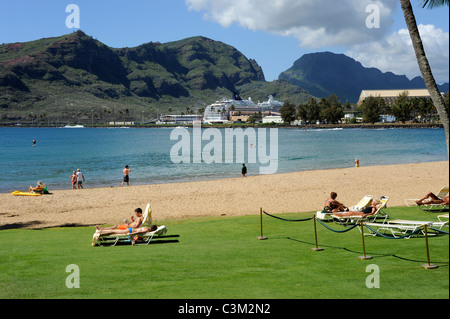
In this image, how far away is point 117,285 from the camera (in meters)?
7.36

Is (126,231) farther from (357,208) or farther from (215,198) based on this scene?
(215,198)

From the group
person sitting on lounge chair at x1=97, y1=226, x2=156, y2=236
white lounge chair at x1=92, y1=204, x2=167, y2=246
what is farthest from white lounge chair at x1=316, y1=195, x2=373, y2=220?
person sitting on lounge chair at x1=97, y1=226, x2=156, y2=236

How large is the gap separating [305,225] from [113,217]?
30.6 ft

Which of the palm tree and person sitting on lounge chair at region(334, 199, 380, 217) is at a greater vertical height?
the palm tree

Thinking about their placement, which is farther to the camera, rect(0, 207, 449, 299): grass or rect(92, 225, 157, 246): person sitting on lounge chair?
rect(92, 225, 157, 246): person sitting on lounge chair

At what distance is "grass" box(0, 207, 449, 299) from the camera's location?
6848mm

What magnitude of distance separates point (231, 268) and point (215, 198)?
15.0 m

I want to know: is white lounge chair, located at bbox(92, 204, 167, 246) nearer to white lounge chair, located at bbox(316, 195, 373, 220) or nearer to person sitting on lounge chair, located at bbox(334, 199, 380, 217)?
white lounge chair, located at bbox(316, 195, 373, 220)

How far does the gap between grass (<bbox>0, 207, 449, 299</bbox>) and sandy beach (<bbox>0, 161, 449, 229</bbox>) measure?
6888mm

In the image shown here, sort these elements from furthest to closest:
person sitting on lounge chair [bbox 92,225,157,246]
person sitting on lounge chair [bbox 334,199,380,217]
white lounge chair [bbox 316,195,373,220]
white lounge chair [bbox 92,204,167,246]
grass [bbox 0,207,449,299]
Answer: white lounge chair [bbox 316,195,373,220] → person sitting on lounge chair [bbox 334,199,380,217] → person sitting on lounge chair [bbox 92,225,157,246] → white lounge chair [bbox 92,204,167,246] → grass [bbox 0,207,449,299]

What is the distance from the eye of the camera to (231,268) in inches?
321
